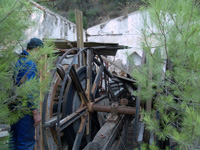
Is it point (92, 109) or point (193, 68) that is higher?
point (193, 68)

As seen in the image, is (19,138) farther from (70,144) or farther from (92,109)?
(92,109)

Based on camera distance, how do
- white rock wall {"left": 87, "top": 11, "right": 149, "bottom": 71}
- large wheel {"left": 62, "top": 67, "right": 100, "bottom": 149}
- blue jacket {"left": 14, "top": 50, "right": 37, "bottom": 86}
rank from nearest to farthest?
1. blue jacket {"left": 14, "top": 50, "right": 37, "bottom": 86}
2. large wheel {"left": 62, "top": 67, "right": 100, "bottom": 149}
3. white rock wall {"left": 87, "top": 11, "right": 149, "bottom": 71}

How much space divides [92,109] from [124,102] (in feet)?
3.76

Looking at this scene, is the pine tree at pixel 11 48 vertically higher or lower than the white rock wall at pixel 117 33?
lower

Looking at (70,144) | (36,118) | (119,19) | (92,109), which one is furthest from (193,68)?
(119,19)

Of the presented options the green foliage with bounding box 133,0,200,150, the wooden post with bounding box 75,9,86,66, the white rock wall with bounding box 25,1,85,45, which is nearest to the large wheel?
the wooden post with bounding box 75,9,86,66

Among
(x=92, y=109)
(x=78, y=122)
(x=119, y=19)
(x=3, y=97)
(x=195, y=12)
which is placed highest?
(x=119, y=19)

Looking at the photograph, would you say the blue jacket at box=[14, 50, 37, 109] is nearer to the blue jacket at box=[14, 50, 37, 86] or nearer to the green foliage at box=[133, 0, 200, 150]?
the blue jacket at box=[14, 50, 37, 86]

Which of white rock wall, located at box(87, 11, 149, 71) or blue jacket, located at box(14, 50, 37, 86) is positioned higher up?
white rock wall, located at box(87, 11, 149, 71)

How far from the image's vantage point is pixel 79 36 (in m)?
4.10

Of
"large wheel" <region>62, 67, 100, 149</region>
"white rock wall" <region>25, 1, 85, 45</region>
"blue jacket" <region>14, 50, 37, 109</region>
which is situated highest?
"white rock wall" <region>25, 1, 85, 45</region>

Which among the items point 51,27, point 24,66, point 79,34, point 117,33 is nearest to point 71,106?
point 79,34

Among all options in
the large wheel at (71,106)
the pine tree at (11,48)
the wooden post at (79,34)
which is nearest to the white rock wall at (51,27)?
the wooden post at (79,34)

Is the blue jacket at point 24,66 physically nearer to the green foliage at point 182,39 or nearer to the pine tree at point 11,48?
the pine tree at point 11,48
